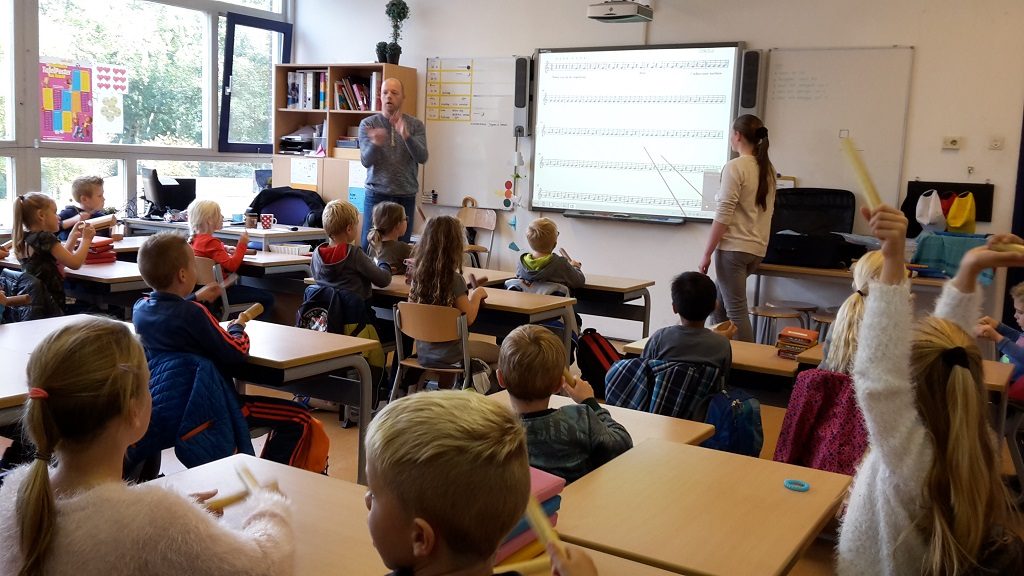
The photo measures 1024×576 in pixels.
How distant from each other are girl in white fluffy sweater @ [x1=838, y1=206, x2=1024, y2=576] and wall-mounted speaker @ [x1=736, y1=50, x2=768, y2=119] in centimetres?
490

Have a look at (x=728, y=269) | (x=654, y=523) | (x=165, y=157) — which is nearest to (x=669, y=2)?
(x=728, y=269)

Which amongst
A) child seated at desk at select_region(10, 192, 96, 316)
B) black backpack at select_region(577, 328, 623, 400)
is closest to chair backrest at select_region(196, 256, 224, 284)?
child seated at desk at select_region(10, 192, 96, 316)

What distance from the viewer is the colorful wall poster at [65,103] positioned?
21.5ft

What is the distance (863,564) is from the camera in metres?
1.54

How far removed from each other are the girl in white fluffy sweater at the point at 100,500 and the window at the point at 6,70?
580cm

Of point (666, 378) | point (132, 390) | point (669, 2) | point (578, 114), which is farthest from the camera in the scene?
point (578, 114)

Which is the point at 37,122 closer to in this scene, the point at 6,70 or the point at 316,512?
the point at 6,70

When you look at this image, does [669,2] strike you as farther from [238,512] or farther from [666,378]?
[238,512]

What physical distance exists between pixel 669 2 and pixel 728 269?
2322 millimetres

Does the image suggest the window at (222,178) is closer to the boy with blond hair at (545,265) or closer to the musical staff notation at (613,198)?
the musical staff notation at (613,198)

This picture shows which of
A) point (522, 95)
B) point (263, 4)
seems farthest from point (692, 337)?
point (263, 4)

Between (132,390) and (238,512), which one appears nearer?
(132,390)

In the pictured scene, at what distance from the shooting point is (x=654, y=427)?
2.39 metres

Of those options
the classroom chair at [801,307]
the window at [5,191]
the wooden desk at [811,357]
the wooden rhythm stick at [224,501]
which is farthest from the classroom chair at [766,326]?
the window at [5,191]
